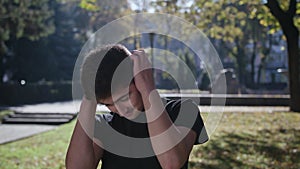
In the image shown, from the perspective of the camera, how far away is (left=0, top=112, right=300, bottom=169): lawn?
614 centimetres

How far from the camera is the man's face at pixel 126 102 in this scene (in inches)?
52.9

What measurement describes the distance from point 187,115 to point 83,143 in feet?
1.36

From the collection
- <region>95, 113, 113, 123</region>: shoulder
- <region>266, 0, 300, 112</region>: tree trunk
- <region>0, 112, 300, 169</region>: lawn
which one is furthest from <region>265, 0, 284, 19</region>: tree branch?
<region>95, 113, 113, 123</region>: shoulder

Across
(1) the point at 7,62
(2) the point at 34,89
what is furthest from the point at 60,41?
(2) the point at 34,89

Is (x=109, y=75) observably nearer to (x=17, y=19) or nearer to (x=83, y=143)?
(x=83, y=143)

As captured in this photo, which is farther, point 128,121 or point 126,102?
point 128,121

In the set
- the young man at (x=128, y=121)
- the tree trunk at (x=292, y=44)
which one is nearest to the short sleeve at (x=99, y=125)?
the young man at (x=128, y=121)

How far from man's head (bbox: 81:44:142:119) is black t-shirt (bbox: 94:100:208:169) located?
0.13 metres

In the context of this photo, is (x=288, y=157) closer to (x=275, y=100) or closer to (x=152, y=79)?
(x=152, y=79)

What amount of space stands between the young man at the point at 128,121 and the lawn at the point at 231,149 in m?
4.37

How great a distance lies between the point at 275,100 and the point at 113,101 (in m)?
17.4

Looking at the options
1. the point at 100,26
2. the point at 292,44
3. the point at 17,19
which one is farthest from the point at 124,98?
the point at 17,19

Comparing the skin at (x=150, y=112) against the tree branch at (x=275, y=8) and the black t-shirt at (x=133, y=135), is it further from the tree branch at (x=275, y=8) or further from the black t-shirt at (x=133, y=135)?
the tree branch at (x=275, y=8)

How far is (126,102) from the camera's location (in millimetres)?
1384
